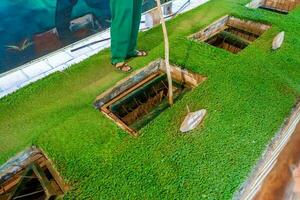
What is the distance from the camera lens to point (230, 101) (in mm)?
3871

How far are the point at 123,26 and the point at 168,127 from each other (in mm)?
1781

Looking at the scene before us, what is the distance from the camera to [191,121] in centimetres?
345

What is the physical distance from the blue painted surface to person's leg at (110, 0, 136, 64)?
2281mm

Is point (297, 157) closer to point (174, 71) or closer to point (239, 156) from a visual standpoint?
point (239, 156)

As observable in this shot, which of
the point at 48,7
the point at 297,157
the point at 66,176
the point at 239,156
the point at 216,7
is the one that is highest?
the point at 48,7

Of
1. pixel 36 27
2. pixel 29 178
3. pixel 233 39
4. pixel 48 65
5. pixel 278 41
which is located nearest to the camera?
pixel 29 178

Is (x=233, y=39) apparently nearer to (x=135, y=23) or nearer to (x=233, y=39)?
(x=233, y=39)

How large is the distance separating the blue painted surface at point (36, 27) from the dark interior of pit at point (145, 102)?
282cm

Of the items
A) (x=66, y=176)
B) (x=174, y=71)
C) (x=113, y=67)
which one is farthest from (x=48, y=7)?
(x=66, y=176)

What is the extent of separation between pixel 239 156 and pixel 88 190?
177 cm

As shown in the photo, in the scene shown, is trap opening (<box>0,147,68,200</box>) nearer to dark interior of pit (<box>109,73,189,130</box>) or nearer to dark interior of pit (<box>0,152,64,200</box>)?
dark interior of pit (<box>0,152,64,200</box>)

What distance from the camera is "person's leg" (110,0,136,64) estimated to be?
4012 mm

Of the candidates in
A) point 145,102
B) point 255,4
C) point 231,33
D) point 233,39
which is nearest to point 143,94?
point 145,102

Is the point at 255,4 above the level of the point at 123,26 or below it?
below
